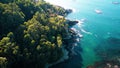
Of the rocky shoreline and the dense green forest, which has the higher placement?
the dense green forest

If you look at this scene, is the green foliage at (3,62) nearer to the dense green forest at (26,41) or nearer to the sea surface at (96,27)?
the dense green forest at (26,41)

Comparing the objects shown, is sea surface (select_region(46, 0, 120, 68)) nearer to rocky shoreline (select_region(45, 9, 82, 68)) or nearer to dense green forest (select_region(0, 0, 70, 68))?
rocky shoreline (select_region(45, 9, 82, 68))

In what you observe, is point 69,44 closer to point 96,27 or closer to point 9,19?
point 9,19

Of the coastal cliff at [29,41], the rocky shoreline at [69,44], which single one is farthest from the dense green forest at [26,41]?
the rocky shoreline at [69,44]

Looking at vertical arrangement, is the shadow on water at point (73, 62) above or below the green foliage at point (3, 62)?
below

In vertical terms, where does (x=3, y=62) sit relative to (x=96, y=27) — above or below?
above

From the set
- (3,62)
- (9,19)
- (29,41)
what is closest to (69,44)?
(29,41)

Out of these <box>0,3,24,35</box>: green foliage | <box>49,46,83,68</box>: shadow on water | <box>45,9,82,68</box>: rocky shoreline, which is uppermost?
<box>0,3,24,35</box>: green foliage

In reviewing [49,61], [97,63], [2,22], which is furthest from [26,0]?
[97,63]

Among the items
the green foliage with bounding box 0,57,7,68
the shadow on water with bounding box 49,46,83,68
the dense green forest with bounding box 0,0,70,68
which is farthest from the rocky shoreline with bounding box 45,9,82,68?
the green foliage with bounding box 0,57,7,68
